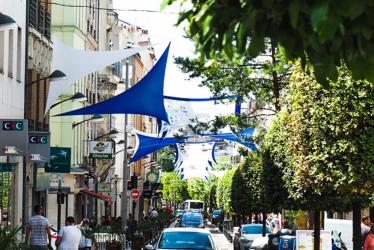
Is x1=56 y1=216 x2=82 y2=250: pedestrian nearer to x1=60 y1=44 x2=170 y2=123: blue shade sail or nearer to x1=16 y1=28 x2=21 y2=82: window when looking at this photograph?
x1=60 y1=44 x2=170 y2=123: blue shade sail

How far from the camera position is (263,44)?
5086 millimetres

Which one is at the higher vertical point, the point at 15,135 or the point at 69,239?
Answer: the point at 15,135

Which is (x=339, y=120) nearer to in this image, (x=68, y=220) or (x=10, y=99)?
(x=68, y=220)

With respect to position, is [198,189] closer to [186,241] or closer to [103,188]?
[103,188]

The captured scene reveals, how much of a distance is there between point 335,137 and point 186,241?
4.77 metres

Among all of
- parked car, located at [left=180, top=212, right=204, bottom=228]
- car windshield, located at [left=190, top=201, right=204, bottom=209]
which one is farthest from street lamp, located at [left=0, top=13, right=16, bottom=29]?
car windshield, located at [left=190, top=201, right=204, bottom=209]

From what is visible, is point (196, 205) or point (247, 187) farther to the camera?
point (196, 205)

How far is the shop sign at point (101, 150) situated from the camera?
164 ft

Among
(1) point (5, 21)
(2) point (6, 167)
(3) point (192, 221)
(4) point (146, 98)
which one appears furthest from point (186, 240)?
(3) point (192, 221)

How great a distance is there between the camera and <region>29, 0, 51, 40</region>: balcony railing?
1340 inches

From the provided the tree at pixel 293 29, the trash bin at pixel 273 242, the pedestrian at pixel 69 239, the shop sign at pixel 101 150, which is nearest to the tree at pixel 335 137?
the pedestrian at pixel 69 239

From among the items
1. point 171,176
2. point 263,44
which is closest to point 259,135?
point 263,44

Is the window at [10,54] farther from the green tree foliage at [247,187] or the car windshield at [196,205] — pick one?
the car windshield at [196,205]

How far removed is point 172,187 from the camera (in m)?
170
